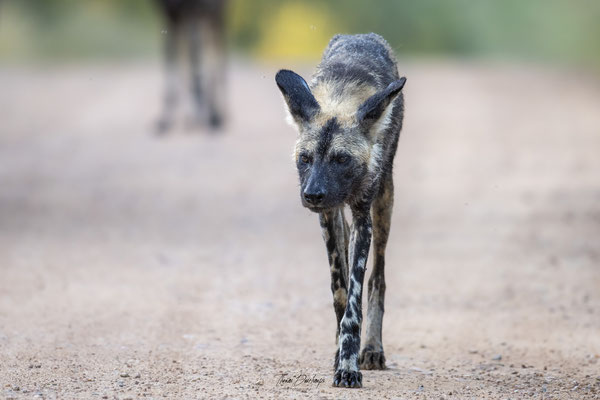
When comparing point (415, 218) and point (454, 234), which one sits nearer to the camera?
point (454, 234)

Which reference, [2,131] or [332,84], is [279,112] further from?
[332,84]

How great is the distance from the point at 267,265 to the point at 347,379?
370cm

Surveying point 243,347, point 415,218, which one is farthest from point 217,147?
point 243,347

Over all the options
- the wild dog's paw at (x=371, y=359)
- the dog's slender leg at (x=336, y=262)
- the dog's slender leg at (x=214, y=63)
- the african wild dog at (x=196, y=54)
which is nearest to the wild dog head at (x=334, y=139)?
the dog's slender leg at (x=336, y=262)

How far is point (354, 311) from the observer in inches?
229

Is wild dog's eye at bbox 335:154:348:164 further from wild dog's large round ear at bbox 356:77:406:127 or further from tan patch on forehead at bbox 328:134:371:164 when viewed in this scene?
wild dog's large round ear at bbox 356:77:406:127

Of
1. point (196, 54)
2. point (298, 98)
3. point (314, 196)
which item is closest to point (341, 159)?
point (314, 196)

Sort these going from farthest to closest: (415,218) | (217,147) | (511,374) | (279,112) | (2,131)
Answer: (279,112) → (2,131) → (217,147) → (415,218) → (511,374)

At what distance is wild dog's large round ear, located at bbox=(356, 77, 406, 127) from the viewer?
5793 mm

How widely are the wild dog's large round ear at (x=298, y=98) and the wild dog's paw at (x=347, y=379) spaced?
1331 millimetres

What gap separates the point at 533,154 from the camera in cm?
1509

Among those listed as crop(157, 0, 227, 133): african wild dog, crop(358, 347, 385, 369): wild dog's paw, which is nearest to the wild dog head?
crop(358, 347, 385, 369): wild dog's paw

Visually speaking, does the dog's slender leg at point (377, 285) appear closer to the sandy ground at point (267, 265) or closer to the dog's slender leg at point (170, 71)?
the sandy ground at point (267, 265)

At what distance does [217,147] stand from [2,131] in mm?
3891
